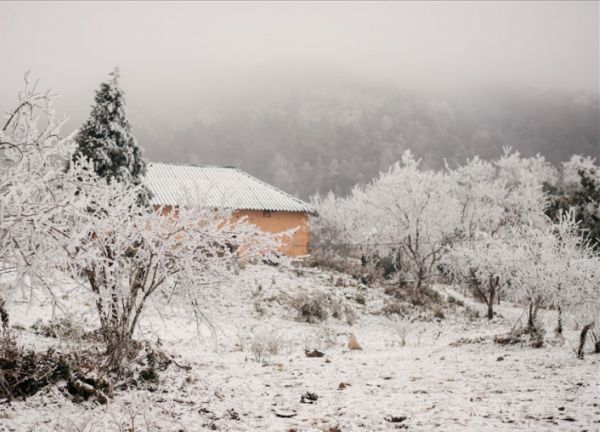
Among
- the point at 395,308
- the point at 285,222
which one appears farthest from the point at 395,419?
the point at 285,222

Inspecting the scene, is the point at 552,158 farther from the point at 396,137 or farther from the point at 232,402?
the point at 232,402

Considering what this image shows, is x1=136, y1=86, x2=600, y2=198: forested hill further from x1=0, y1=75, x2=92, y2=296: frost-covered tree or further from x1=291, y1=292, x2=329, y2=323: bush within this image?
x1=0, y1=75, x2=92, y2=296: frost-covered tree

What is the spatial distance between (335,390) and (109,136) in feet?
52.2

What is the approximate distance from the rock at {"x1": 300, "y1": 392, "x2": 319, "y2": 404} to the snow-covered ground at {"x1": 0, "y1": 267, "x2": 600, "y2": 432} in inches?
3.2

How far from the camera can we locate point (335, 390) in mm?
6449

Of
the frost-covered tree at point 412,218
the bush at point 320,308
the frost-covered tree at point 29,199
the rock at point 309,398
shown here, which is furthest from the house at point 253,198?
the frost-covered tree at point 29,199

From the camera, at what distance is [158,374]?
242 inches

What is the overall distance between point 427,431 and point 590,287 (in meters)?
6.38

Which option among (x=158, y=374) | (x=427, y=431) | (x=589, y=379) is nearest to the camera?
(x=427, y=431)

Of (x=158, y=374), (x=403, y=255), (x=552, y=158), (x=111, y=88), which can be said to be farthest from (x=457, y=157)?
(x=158, y=374)

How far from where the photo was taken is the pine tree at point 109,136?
57.7ft

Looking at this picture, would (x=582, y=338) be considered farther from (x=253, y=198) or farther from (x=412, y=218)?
(x=253, y=198)

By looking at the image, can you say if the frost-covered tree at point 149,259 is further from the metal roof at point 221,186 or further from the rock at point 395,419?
the metal roof at point 221,186

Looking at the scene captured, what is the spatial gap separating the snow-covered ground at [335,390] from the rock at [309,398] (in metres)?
0.08
